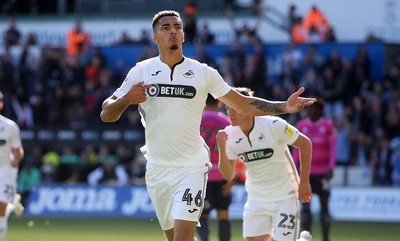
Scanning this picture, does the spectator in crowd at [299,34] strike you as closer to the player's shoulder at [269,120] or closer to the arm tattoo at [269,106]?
the player's shoulder at [269,120]

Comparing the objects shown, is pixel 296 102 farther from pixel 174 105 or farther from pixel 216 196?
pixel 216 196

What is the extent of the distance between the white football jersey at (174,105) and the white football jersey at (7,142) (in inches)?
210

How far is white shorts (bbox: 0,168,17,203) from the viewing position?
1427 centimetres

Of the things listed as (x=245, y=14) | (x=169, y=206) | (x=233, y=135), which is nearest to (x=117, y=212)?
(x=245, y=14)

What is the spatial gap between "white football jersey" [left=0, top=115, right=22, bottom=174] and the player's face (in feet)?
18.1

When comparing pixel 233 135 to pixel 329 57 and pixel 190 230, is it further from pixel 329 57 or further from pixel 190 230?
pixel 329 57

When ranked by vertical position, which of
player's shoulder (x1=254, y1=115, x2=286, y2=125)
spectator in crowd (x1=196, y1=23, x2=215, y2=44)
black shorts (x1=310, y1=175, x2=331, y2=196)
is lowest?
black shorts (x1=310, y1=175, x2=331, y2=196)

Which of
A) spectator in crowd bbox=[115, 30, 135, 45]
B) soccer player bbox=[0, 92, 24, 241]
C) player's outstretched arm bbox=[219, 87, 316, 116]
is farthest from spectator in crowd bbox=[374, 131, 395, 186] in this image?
player's outstretched arm bbox=[219, 87, 316, 116]

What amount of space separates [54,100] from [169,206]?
57.0 feet

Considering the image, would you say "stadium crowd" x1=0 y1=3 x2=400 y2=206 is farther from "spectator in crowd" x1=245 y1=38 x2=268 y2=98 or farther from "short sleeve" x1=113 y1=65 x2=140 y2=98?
"short sleeve" x1=113 y1=65 x2=140 y2=98

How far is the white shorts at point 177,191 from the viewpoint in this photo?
9367mm

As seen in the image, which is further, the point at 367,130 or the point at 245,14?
the point at 245,14

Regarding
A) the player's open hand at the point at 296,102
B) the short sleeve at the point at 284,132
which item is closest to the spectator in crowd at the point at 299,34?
the short sleeve at the point at 284,132

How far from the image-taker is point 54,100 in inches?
1045
